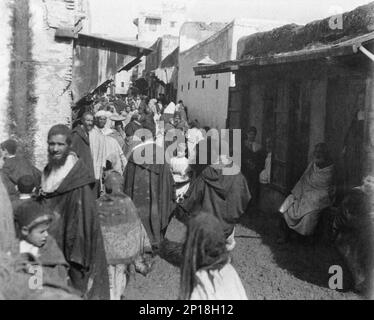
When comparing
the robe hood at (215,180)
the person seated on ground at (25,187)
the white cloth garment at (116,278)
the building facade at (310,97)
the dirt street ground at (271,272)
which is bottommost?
the dirt street ground at (271,272)

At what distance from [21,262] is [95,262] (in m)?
1.20

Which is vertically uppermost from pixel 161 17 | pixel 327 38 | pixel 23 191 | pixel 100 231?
pixel 161 17

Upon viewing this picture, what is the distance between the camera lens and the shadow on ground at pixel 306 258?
580 centimetres

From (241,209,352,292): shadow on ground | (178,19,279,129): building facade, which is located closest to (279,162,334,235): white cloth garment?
(241,209,352,292): shadow on ground

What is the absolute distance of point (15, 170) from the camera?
5.40 meters

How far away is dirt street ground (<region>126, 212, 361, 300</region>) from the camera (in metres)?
5.41

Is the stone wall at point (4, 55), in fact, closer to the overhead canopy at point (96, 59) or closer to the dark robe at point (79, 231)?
the overhead canopy at point (96, 59)

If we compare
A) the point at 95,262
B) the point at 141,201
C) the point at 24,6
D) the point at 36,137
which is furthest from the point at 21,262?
the point at 24,6

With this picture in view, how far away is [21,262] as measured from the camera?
2.98 meters

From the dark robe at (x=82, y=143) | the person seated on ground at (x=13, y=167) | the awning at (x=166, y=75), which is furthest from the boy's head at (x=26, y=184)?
the awning at (x=166, y=75)

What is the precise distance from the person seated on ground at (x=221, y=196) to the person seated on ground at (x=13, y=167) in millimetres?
1828

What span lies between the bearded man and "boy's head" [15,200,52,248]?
2.07ft

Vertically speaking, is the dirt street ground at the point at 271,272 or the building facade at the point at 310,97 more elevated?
the building facade at the point at 310,97
